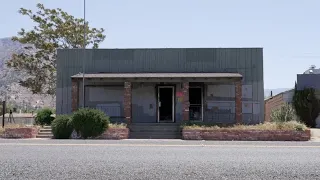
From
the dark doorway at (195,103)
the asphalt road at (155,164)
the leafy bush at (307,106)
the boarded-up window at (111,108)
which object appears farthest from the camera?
the leafy bush at (307,106)

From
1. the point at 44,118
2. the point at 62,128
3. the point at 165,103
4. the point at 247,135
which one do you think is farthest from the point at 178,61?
the point at 44,118

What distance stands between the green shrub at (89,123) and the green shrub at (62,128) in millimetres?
278

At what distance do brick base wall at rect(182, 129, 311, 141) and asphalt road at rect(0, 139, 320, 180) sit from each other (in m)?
7.92

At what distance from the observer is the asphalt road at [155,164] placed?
330 inches

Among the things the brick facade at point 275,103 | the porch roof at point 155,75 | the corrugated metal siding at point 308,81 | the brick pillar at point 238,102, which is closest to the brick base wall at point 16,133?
the porch roof at point 155,75

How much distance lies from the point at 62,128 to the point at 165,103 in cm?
786

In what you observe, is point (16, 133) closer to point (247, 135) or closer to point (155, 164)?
point (247, 135)

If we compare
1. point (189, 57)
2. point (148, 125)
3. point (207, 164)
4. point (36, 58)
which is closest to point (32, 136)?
point (148, 125)

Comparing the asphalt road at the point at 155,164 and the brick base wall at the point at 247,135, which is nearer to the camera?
the asphalt road at the point at 155,164

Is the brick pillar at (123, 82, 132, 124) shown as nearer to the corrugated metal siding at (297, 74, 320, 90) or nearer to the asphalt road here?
the asphalt road

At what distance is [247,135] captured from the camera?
2030 cm

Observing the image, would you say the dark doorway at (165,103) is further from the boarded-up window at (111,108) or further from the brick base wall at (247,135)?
the brick base wall at (247,135)

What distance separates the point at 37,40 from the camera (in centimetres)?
3997

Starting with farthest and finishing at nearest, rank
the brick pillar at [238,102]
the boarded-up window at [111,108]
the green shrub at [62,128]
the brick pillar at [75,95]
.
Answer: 1. the boarded-up window at [111,108]
2. the brick pillar at [75,95]
3. the brick pillar at [238,102]
4. the green shrub at [62,128]
